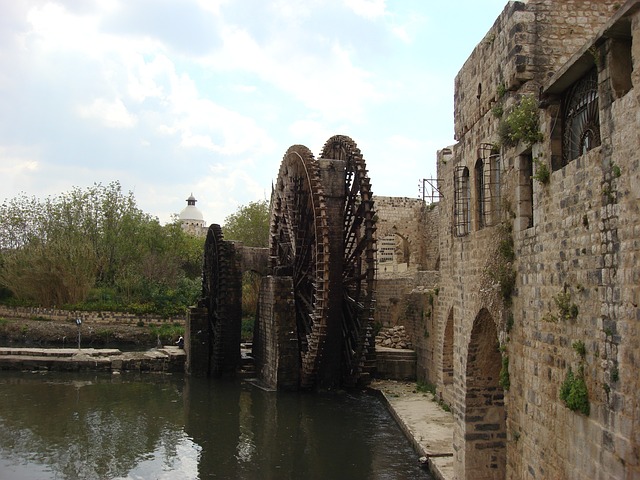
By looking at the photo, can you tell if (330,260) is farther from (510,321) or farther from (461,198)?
(510,321)

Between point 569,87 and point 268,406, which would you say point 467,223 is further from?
point 268,406

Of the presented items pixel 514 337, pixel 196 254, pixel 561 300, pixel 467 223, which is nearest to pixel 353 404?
pixel 467 223

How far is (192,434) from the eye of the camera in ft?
38.6

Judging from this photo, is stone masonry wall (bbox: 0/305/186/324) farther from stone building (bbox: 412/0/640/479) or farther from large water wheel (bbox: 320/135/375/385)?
stone building (bbox: 412/0/640/479)

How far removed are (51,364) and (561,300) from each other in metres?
16.7

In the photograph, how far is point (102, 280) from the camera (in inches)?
1345

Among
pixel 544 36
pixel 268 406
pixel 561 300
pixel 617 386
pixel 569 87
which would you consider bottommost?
pixel 268 406

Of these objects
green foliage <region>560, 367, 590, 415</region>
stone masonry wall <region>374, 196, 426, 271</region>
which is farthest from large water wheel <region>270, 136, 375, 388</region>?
green foliage <region>560, 367, 590, 415</region>

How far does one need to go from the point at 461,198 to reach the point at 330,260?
6.72 meters

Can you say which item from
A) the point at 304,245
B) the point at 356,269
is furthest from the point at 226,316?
the point at 356,269

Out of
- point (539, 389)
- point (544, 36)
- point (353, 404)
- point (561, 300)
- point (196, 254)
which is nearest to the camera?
point (561, 300)

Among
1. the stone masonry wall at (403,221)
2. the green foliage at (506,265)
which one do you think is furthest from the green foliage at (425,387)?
the stone masonry wall at (403,221)

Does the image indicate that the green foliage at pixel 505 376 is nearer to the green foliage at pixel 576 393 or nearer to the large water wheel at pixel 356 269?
the green foliage at pixel 576 393

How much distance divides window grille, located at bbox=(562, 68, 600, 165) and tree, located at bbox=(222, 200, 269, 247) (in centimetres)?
→ 2725
